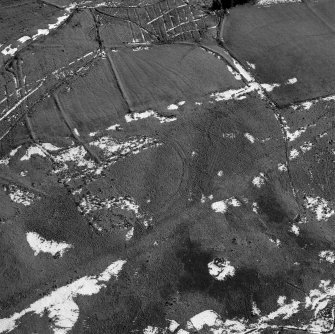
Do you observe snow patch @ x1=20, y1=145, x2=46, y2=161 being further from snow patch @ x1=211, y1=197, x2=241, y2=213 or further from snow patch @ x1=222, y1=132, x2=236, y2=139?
snow patch @ x1=222, y1=132, x2=236, y2=139

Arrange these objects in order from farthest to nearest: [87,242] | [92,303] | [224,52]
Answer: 1. [224,52]
2. [87,242]
3. [92,303]

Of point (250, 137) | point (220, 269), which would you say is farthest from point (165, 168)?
point (220, 269)

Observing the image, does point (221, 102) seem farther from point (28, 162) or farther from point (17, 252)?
point (17, 252)

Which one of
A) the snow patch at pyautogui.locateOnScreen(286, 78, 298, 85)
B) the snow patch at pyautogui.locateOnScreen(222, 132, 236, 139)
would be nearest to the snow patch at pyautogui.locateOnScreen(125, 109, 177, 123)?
the snow patch at pyautogui.locateOnScreen(222, 132, 236, 139)

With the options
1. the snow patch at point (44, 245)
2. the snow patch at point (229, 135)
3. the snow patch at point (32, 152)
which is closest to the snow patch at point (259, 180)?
the snow patch at point (229, 135)

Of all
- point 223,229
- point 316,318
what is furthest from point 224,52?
point 316,318

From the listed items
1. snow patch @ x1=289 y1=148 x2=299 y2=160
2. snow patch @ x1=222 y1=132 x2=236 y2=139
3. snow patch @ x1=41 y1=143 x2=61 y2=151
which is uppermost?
snow patch @ x1=41 y1=143 x2=61 y2=151

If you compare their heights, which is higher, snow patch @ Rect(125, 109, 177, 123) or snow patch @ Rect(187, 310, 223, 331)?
snow patch @ Rect(125, 109, 177, 123)

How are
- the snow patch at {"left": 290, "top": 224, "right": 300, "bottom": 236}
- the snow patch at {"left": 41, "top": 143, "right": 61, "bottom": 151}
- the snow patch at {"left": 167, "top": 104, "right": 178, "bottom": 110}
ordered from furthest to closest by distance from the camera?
the snow patch at {"left": 167, "top": 104, "right": 178, "bottom": 110}
the snow patch at {"left": 41, "top": 143, "right": 61, "bottom": 151}
the snow patch at {"left": 290, "top": 224, "right": 300, "bottom": 236}
